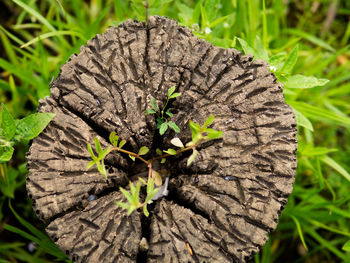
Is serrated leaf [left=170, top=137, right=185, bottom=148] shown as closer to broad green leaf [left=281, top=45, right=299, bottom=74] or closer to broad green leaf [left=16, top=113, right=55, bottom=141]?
broad green leaf [left=16, top=113, right=55, bottom=141]

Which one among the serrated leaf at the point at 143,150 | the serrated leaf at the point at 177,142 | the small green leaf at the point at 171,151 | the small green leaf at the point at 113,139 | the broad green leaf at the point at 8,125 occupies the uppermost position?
the serrated leaf at the point at 177,142

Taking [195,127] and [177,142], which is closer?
[195,127]

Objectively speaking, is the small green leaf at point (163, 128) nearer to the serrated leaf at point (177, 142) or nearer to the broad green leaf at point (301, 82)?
the serrated leaf at point (177, 142)

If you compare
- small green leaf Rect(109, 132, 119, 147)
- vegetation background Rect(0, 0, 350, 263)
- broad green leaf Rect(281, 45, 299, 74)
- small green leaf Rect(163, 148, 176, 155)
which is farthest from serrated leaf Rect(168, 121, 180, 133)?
broad green leaf Rect(281, 45, 299, 74)

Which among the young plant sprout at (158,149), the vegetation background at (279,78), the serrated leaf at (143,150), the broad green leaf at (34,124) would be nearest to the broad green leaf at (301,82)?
the vegetation background at (279,78)

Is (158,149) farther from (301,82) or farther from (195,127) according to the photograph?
(301,82)

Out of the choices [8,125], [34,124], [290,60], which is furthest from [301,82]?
[8,125]
